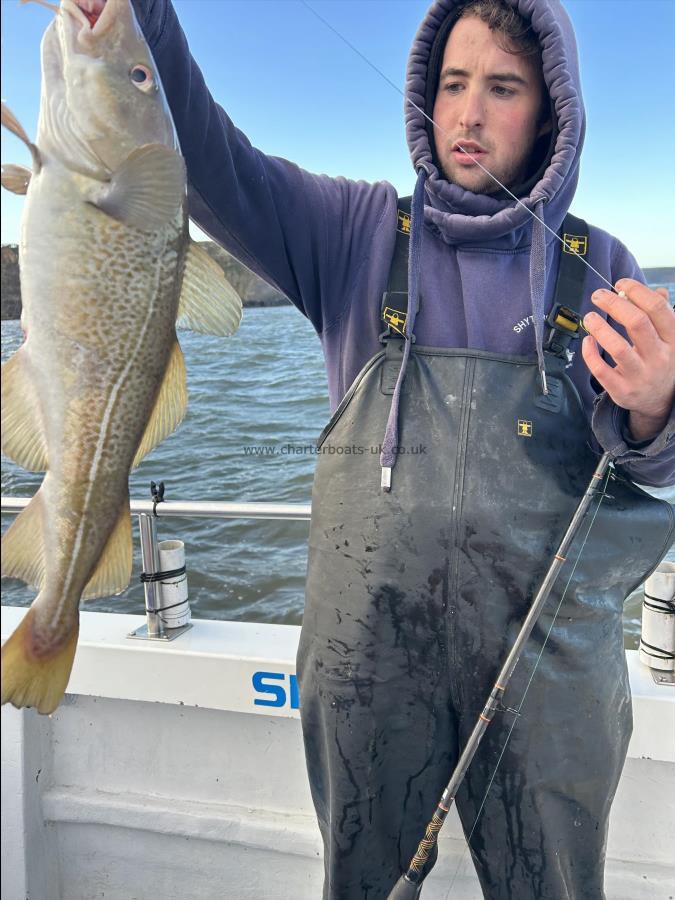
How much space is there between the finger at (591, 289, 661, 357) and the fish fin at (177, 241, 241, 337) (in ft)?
2.68

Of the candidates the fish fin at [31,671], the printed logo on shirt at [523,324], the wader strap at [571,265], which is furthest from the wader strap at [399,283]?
the fish fin at [31,671]

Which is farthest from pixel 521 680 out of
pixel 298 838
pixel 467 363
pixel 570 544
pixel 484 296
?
pixel 298 838

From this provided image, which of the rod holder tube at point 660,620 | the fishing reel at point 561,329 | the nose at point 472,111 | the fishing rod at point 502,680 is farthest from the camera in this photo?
the rod holder tube at point 660,620

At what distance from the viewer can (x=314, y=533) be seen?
203 centimetres

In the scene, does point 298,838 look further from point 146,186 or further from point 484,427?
point 146,186

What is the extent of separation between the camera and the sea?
291 inches

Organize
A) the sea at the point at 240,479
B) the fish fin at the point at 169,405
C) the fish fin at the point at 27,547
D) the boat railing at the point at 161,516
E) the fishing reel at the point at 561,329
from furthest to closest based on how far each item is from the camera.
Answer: the sea at the point at 240,479 < the boat railing at the point at 161,516 < the fishing reel at the point at 561,329 < the fish fin at the point at 169,405 < the fish fin at the point at 27,547

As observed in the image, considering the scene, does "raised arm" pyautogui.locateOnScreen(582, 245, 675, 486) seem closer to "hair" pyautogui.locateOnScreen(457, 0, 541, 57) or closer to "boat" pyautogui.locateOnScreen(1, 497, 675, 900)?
"hair" pyautogui.locateOnScreen(457, 0, 541, 57)

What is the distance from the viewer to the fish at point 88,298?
3.91 feet

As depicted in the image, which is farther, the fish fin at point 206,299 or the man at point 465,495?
the man at point 465,495

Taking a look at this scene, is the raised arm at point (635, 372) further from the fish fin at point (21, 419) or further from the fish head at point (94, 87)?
the fish fin at point (21, 419)

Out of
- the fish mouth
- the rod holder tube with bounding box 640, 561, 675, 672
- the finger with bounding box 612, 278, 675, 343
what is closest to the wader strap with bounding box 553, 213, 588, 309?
the finger with bounding box 612, 278, 675, 343

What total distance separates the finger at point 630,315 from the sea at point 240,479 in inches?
63.8

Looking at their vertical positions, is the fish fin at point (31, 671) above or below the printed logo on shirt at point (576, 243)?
below
